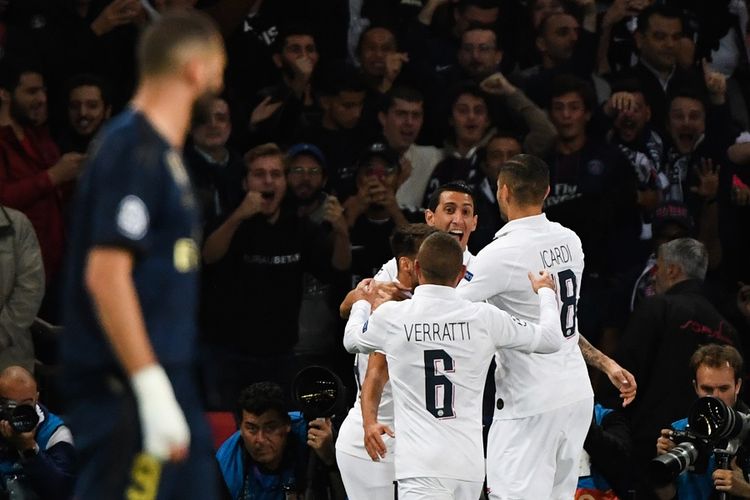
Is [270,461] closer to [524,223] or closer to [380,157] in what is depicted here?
[524,223]

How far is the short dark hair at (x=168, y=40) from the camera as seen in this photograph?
148 inches

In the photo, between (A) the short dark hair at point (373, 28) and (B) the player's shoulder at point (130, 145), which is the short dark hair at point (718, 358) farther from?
(B) the player's shoulder at point (130, 145)

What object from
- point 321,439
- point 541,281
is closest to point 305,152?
point 321,439

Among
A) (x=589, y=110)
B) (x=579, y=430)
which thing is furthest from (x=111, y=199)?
(x=589, y=110)

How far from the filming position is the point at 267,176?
383 inches

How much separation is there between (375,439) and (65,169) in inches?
146

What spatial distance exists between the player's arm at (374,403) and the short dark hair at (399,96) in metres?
4.19

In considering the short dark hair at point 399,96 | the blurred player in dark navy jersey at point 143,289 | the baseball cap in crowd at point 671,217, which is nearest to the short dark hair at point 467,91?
the short dark hair at point 399,96

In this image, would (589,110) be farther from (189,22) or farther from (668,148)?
(189,22)

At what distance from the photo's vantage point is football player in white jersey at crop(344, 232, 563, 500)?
6.25m

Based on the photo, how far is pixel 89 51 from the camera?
10258mm

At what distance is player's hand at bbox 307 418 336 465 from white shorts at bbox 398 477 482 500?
4.66 feet

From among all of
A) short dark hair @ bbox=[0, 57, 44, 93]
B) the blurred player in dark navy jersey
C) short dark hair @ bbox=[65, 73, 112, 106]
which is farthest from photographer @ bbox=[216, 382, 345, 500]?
the blurred player in dark navy jersey

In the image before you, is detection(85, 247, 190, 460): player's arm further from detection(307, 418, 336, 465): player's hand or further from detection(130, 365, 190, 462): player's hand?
detection(307, 418, 336, 465): player's hand
